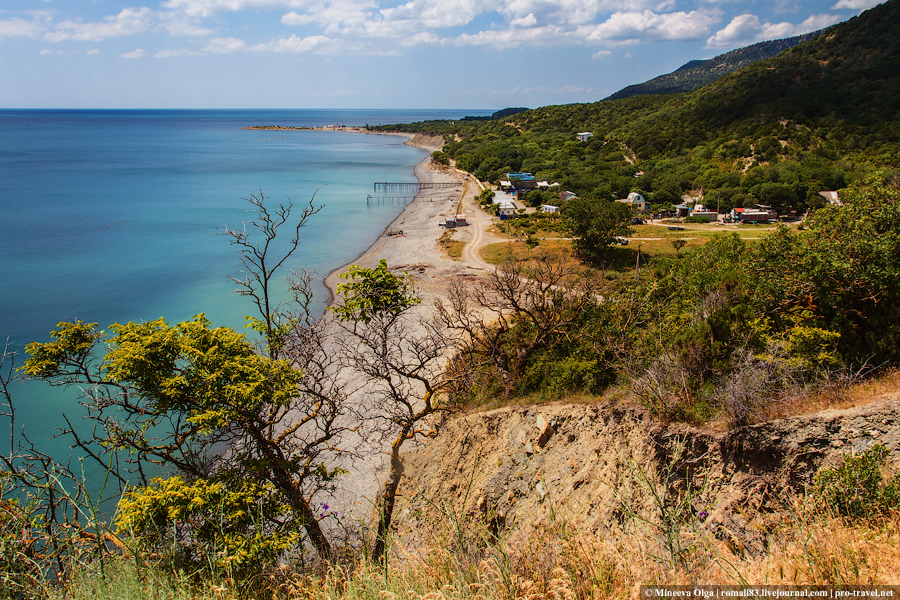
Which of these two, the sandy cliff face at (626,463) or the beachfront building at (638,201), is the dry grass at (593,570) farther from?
the beachfront building at (638,201)

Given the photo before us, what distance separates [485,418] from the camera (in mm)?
14930

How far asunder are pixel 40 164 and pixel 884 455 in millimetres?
129341

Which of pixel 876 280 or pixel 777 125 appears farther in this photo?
pixel 777 125

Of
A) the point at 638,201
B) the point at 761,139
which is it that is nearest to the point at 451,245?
the point at 638,201

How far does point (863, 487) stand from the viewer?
6617 millimetres

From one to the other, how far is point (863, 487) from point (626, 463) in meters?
3.35

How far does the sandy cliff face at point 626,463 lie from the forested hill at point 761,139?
196ft

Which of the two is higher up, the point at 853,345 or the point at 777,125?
the point at 777,125

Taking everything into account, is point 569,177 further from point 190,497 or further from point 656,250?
point 190,497

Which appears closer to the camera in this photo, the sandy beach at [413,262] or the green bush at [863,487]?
the green bush at [863,487]

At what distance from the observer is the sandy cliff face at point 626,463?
778 cm

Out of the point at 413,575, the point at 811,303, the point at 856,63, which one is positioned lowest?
the point at 413,575

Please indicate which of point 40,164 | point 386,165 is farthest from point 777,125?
point 40,164

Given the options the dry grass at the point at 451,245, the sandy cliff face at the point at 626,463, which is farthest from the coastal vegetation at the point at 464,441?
the dry grass at the point at 451,245
